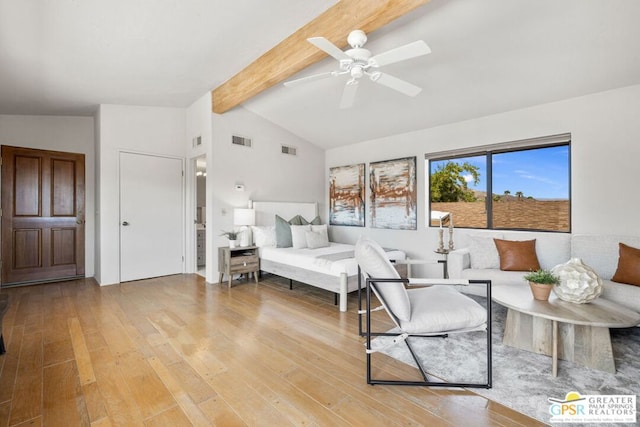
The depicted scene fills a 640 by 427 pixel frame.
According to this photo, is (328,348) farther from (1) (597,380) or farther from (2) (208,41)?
(2) (208,41)

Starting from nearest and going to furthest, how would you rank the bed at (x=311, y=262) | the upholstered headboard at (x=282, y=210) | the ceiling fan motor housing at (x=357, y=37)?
the ceiling fan motor housing at (x=357, y=37)
the bed at (x=311, y=262)
the upholstered headboard at (x=282, y=210)

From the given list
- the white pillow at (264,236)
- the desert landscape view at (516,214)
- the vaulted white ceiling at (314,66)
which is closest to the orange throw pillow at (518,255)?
the desert landscape view at (516,214)

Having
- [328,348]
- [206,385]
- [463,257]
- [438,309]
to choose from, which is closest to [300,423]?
[206,385]

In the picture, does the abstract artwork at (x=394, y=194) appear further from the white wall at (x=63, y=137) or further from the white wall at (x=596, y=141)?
the white wall at (x=63, y=137)

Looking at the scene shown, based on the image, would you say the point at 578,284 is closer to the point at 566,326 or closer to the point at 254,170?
the point at 566,326

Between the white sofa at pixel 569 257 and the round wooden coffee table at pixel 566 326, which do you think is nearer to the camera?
the round wooden coffee table at pixel 566 326

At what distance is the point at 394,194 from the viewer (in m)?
5.17

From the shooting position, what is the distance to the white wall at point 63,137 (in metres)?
4.44

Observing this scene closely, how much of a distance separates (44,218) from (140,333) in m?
3.46

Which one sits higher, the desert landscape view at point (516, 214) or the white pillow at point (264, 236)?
the desert landscape view at point (516, 214)

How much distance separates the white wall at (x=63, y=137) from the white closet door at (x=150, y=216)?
91cm

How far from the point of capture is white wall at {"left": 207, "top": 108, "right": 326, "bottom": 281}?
4.72 meters

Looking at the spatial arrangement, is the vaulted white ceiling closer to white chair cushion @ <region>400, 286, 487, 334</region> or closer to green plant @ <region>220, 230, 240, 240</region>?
green plant @ <region>220, 230, 240, 240</region>

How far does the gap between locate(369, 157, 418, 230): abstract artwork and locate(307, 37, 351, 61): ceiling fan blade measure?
9.39 feet
